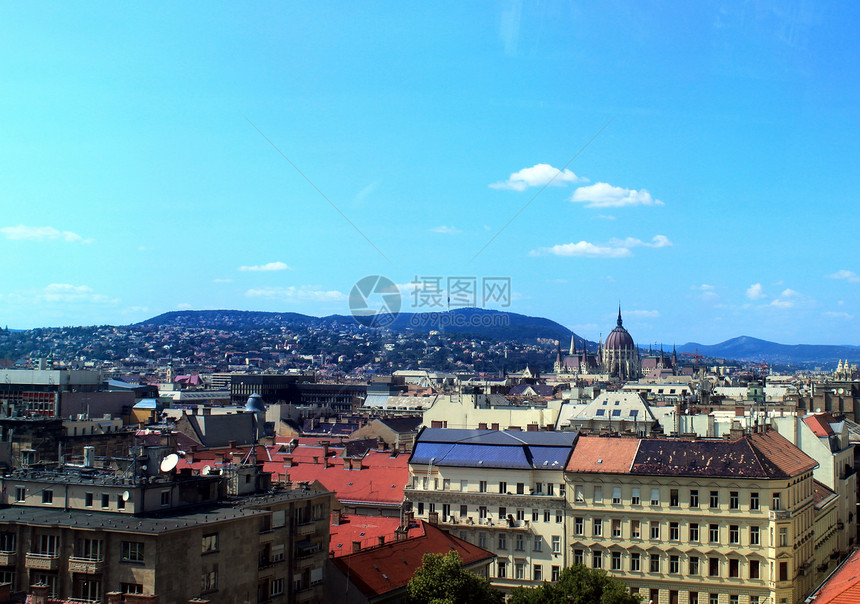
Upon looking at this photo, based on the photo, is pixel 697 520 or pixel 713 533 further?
pixel 697 520

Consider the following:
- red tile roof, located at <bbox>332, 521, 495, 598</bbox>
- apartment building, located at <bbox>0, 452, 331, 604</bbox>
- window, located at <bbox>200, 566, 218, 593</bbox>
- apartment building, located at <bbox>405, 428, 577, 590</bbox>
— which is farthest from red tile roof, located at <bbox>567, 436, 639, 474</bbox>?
window, located at <bbox>200, 566, 218, 593</bbox>

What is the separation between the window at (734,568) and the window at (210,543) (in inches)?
1076

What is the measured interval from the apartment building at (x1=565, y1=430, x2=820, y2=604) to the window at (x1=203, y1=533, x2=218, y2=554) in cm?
2428

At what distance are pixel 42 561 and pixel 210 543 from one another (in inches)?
214

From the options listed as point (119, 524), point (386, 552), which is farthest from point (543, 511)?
point (119, 524)

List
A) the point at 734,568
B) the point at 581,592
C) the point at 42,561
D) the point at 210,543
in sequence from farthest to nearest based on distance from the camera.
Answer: the point at 734,568, the point at 581,592, the point at 210,543, the point at 42,561

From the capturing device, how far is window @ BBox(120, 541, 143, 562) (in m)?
28.6

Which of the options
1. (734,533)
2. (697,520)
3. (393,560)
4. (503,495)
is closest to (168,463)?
(393,560)

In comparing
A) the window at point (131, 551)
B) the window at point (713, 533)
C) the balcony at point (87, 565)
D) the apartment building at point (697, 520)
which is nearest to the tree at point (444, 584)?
the window at point (131, 551)

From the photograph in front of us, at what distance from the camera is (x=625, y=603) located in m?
35.8

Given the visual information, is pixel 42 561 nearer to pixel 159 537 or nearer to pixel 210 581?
pixel 159 537

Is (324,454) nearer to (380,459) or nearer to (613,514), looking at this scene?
(380,459)

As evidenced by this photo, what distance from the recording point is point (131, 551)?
94.2 feet

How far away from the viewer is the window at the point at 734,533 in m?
45.8
